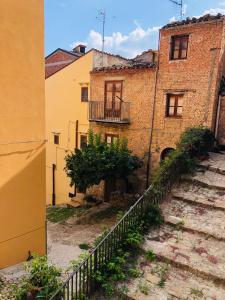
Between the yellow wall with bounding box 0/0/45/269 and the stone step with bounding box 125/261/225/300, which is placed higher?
the yellow wall with bounding box 0/0/45/269

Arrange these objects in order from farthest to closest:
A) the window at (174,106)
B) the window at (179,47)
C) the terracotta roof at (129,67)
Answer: the terracotta roof at (129,67), the window at (174,106), the window at (179,47)

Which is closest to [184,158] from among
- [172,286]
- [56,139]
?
[172,286]

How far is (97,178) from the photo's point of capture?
13375mm

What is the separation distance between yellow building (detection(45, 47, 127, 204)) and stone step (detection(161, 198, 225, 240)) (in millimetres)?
9931

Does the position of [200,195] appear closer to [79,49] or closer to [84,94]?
[84,94]

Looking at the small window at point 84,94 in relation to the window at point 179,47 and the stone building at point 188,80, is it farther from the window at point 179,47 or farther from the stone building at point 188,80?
the window at point 179,47

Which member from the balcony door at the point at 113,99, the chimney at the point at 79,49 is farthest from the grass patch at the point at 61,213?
the chimney at the point at 79,49

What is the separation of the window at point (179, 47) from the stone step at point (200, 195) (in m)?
7.21

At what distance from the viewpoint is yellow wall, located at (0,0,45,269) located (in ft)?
23.6

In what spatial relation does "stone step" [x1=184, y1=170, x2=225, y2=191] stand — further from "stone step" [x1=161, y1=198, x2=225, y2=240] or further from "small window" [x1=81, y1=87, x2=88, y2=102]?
"small window" [x1=81, y1=87, x2=88, y2=102]

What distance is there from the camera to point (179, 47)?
1373 cm

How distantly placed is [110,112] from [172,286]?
38.0 feet

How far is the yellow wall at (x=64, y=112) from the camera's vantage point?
1739 cm

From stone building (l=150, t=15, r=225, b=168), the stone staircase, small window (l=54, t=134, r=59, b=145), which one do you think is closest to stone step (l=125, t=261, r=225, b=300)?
the stone staircase
